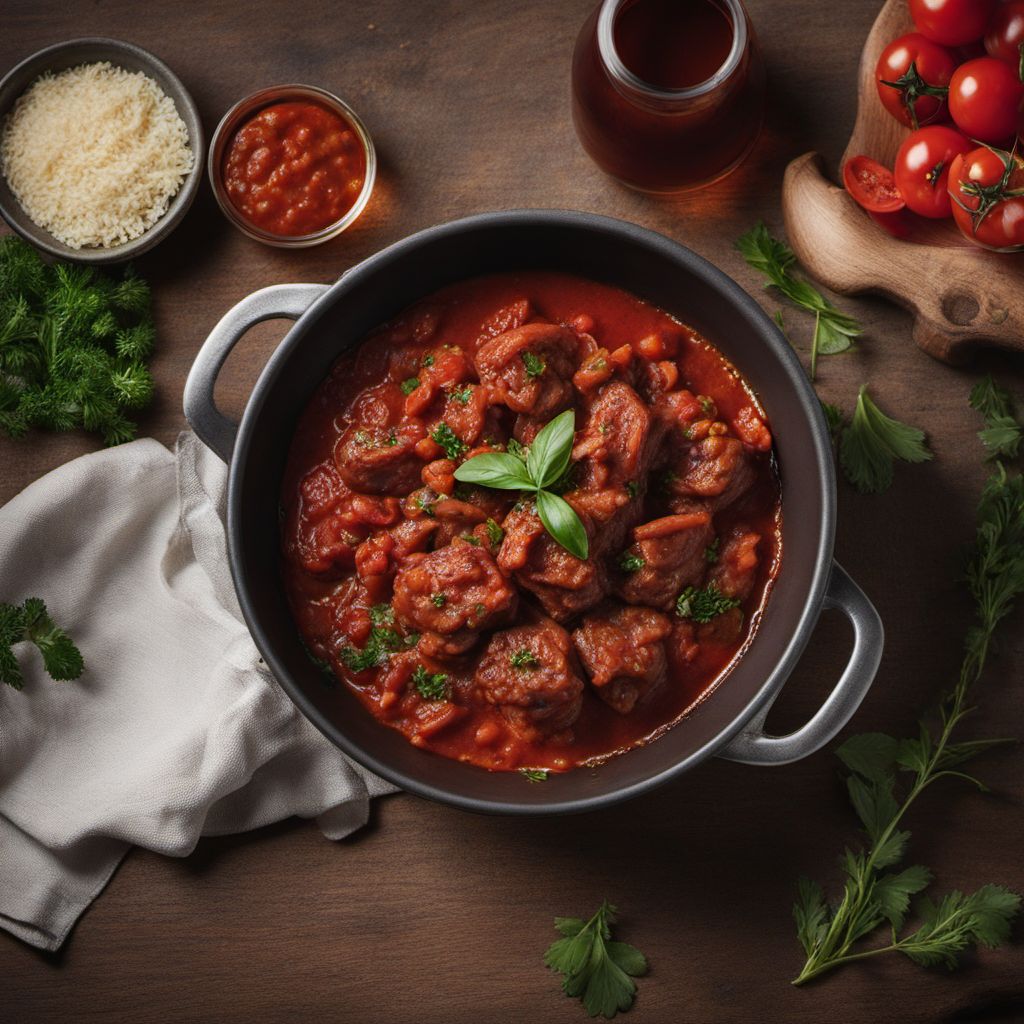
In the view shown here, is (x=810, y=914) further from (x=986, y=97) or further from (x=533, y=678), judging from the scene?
(x=986, y=97)

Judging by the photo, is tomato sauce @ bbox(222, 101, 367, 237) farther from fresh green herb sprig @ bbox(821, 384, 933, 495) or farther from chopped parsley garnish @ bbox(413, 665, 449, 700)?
fresh green herb sprig @ bbox(821, 384, 933, 495)

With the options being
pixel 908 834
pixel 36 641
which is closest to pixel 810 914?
pixel 908 834

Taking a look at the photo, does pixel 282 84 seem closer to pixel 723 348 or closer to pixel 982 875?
pixel 723 348

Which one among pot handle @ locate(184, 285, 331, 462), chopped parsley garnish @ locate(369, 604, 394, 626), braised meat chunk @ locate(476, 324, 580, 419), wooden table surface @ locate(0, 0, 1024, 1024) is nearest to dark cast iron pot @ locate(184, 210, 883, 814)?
pot handle @ locate(184, 285, 331, 462)

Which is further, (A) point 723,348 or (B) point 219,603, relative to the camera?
(B) point 219,603

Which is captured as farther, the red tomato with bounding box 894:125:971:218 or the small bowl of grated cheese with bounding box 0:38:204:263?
the small bowl of grated cheese with bounding box 0:38:204:263

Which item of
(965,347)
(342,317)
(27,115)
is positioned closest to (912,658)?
(965,347)
